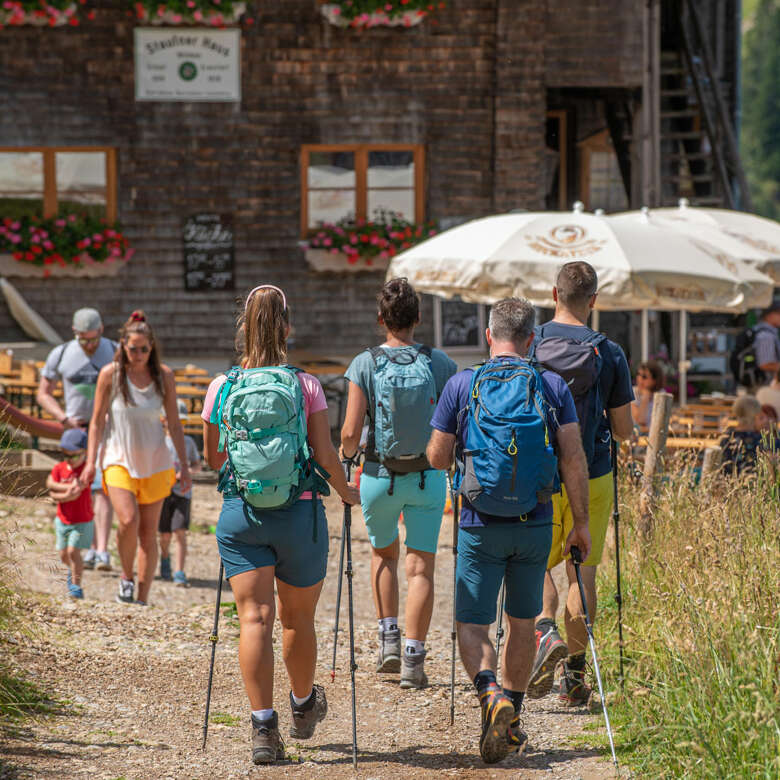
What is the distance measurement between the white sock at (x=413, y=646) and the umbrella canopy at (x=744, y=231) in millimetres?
6172

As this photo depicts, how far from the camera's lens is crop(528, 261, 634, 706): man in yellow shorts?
16.8ft

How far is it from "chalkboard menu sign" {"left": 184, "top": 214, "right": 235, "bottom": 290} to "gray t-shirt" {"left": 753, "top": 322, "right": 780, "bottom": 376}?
640cm

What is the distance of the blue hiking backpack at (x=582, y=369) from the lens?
5.10 metres

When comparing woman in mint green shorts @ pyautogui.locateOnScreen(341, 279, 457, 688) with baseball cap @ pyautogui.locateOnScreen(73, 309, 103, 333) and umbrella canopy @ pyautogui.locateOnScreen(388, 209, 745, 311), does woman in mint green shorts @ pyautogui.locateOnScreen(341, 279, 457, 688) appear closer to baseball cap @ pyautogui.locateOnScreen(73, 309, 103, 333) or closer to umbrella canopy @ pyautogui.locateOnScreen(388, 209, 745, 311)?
baseball cap @ pyautogui.locateOnScreen(73, 309, 103, 333)

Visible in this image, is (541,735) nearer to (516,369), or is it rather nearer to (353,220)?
(516,369)

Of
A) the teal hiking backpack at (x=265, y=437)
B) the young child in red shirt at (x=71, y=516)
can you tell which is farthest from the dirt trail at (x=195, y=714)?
the teal hiking backpack at (x=265, y=437)

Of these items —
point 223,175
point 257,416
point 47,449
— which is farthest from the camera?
point 223,175

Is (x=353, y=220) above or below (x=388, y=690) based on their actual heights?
above

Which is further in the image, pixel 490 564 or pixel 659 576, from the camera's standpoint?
pixel 659 576

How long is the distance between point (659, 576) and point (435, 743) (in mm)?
1468

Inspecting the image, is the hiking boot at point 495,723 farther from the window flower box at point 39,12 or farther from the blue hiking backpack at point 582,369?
the window flower box at point 39,12

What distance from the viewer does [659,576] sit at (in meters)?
5.79

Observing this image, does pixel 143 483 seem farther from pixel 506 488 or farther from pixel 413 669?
pixel 506 488

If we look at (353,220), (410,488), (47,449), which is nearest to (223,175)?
(353,220)
